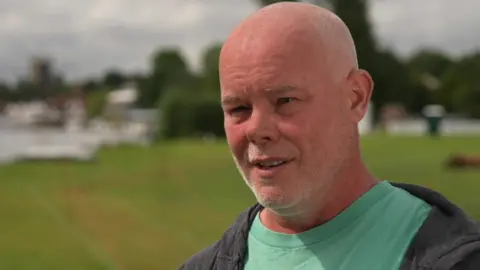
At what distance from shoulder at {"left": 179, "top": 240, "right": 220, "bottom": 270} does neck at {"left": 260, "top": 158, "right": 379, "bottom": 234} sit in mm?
155

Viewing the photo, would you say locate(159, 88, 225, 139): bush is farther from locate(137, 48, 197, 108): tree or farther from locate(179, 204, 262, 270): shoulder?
locate(179, 204, 262, 270): shoulder

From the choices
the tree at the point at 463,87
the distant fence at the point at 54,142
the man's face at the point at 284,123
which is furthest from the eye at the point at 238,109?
the distant fence at the point at 54,142

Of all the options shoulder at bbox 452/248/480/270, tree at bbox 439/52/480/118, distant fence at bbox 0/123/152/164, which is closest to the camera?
shoulder at bbox 452/248/480/270

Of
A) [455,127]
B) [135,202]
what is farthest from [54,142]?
[455,127]

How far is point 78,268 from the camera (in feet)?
24.3

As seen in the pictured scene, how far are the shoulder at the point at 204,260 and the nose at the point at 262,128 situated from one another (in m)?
0.28

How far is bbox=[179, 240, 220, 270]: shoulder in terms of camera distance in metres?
1.30

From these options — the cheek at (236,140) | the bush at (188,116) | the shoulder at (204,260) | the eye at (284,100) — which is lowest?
the bush at (188,116)

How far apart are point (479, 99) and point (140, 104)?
18.2 m

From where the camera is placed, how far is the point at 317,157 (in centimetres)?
114

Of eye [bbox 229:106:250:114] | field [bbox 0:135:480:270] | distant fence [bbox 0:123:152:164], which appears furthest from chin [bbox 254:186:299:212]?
distant fence [bbox 0:123:152:164]

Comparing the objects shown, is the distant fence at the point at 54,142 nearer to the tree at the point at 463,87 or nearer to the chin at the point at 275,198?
the tree at the point at 463,87

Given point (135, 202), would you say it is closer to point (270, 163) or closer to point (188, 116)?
point (270, 163)

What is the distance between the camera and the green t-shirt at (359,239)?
112 cm
